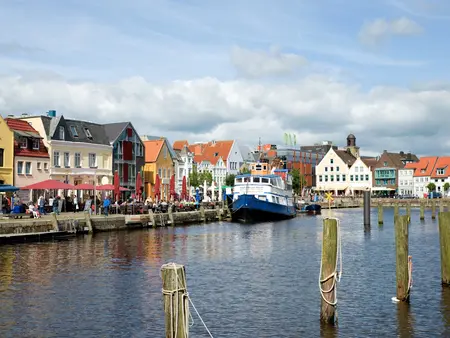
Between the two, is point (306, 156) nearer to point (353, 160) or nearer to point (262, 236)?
point (353, 160)

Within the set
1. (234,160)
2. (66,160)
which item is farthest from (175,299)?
(234,160)

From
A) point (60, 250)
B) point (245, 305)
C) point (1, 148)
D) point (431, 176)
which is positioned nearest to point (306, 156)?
point (431, 176)

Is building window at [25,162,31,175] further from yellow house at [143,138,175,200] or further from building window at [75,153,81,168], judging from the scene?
yellow house at [143,138,175,200]

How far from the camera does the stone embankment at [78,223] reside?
127 ft

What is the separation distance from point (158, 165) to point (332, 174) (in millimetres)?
71719

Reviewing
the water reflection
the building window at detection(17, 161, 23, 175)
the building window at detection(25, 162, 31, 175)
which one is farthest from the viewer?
the building window at detection(25, 162, 31, 175)

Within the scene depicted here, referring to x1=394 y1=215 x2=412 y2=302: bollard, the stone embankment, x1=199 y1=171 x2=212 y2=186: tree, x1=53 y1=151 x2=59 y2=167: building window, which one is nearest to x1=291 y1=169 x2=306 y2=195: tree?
x1=199 y1=171 x2=212 y2=186: tree

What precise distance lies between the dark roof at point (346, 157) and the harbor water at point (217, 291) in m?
115

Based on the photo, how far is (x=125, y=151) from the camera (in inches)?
3172

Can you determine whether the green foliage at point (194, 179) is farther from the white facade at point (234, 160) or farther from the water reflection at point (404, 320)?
the water reflection at point (404, 320)

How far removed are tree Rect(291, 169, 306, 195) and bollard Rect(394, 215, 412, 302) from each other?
11770 cm

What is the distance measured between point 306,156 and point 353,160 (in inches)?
511

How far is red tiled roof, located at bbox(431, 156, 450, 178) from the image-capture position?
13991cm

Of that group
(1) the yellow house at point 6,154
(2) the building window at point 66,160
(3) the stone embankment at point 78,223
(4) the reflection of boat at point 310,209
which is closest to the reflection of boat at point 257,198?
(3) the stone embankment at point 78,223
